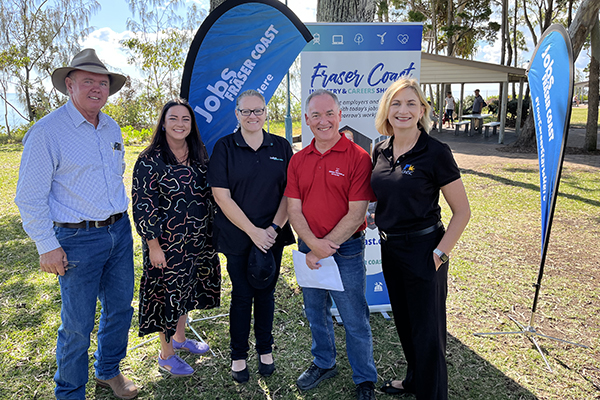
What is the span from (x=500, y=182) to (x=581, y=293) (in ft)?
17.0

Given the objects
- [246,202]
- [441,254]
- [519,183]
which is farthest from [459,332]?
[519,183]

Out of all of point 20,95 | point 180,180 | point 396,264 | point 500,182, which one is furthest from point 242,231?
point 20,95

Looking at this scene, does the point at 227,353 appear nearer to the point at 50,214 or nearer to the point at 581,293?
the point at 50,214

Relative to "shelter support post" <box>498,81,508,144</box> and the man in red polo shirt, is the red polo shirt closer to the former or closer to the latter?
the man in red polo shirt

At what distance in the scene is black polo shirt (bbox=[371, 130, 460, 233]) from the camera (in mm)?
2086

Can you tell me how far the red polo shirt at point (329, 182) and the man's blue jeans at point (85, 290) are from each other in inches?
46.2

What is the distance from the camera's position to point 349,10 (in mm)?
3785

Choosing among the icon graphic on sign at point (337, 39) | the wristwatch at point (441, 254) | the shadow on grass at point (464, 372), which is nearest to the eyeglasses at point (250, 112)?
the icon graphic on sign at point (337, 39)

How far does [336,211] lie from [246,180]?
2.06 ft

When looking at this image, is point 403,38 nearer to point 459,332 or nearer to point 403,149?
point 403,149

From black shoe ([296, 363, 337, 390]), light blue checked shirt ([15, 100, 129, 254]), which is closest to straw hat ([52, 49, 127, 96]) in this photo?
light blue checked shirt ([15, 100, 129, 254])

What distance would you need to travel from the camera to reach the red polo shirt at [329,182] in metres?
2.38

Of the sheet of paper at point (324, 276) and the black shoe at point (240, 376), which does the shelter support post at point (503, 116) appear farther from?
the black shoe at point (240, 376)

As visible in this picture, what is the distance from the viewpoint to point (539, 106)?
123 inches
